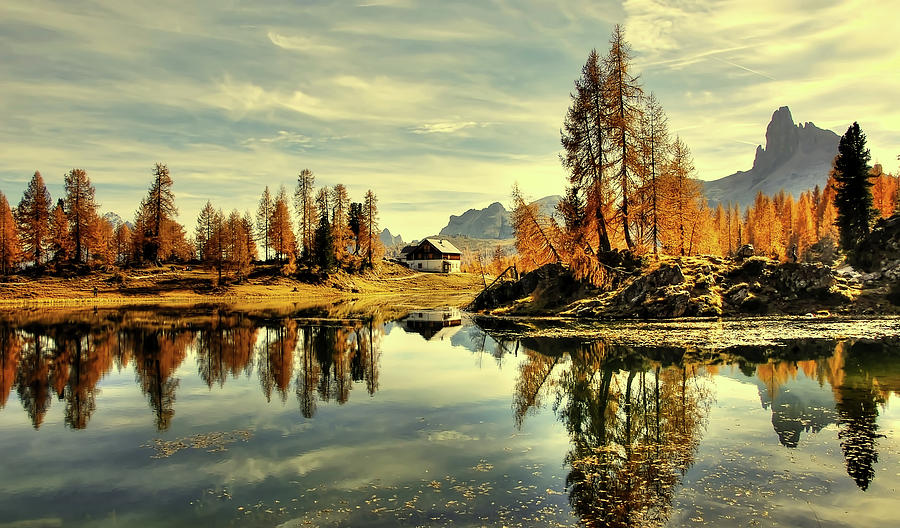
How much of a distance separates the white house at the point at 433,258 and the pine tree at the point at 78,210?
77.9 metres

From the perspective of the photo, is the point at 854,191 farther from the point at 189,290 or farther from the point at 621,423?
the point at 189,290

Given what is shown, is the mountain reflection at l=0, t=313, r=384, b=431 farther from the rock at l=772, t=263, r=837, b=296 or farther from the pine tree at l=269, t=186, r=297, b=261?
the pine tree at l=269, t=186, r=297, b=261

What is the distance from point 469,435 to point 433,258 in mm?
134202

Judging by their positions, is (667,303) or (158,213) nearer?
(667,303)

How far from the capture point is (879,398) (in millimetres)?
16688

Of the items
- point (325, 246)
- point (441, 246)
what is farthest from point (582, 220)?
point (441, 246)

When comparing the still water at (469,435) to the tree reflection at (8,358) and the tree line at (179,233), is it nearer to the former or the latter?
the tree reflection at (8,358)

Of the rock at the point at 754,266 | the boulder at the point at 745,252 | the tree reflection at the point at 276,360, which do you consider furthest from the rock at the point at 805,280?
the tree reflection at the point at 276,360

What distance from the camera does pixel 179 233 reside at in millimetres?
117375

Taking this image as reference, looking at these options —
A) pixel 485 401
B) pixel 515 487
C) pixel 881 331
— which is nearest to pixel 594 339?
pixel 485 401

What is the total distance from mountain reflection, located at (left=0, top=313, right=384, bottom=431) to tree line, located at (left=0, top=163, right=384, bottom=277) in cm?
5017

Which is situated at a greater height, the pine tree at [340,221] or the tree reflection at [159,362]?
the pine tree at [340,221]

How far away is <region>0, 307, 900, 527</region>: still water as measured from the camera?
971 cm

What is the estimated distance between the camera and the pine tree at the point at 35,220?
89.3 metres
